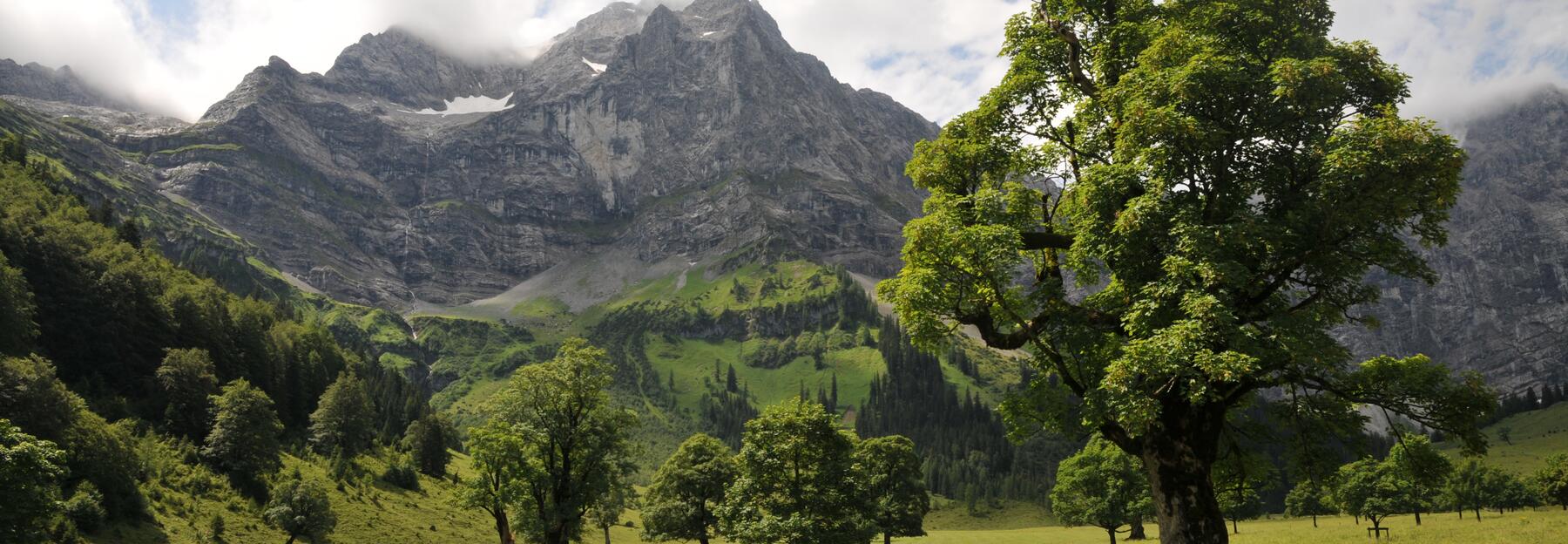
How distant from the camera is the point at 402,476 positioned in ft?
349

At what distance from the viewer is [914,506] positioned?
3155 inches

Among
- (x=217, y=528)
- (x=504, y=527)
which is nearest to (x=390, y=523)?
(x=217, y=528)

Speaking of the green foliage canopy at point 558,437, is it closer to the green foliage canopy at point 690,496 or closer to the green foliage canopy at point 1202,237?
the green foliage canopy at point 690,496

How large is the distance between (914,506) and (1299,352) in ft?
226

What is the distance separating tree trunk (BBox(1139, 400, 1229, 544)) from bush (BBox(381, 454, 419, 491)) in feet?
362

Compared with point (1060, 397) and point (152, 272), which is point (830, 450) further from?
point (152, 272)

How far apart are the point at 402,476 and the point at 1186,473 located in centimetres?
11132

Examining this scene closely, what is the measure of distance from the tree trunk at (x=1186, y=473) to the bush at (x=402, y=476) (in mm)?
110238

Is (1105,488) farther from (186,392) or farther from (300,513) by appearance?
(186,392)

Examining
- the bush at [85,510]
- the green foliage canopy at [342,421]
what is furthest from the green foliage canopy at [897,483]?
the green foliage canopy at [342,421]

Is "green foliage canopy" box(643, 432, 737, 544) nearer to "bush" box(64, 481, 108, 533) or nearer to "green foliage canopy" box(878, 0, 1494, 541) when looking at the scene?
"bush" box(64, 481, 108, 533)

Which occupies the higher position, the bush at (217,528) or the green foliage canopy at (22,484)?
the green foliage canopy at (22,484)

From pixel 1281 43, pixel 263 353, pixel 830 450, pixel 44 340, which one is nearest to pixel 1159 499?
pixel 1281 43

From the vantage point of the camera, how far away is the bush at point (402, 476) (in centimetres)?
10583
